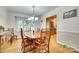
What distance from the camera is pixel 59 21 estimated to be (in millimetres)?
2266

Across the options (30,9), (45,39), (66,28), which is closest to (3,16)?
(30,9)

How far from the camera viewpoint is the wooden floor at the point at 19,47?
220cm

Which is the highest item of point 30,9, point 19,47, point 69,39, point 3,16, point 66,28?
point 30,9

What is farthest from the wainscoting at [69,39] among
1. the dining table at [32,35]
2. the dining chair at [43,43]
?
the dining table at [32,35]

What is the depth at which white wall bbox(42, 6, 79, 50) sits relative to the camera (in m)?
2.18

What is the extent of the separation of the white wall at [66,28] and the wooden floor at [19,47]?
0.33ft

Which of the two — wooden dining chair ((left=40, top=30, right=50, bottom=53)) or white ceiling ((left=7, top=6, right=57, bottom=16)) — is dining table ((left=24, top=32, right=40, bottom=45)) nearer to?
wooden dining chair ((left=40, top=30, right=50, bottom=53))

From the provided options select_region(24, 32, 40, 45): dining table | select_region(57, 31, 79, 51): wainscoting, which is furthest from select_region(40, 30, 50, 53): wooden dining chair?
select_region(57, 31, 79, 51): wainscoting

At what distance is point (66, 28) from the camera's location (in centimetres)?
224

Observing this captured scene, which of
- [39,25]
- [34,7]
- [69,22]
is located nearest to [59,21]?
[69,22]

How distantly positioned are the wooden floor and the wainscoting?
84mm

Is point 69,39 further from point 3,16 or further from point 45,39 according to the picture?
point 3,16

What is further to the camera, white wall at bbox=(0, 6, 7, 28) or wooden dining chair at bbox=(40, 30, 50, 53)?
wooden dining chair at bbox=(40, 30, 50, 53)

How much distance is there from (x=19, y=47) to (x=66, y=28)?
1029 millimetres
